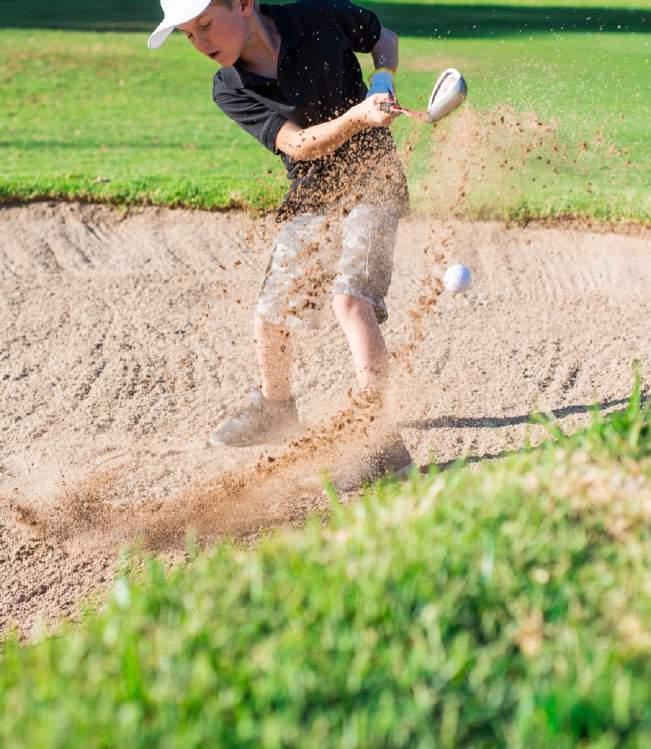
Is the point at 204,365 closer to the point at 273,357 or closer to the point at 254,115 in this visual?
the point at 273,357

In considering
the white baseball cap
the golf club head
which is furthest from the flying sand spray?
the white baseball cap

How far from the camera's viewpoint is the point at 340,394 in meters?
4.99

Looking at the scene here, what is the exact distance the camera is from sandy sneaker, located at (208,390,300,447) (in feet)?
14.8

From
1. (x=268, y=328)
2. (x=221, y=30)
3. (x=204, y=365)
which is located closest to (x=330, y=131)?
(x=221, y=30)

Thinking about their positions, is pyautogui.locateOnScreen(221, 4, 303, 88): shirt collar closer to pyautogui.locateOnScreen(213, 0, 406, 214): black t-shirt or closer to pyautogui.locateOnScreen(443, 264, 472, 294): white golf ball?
pyautogui.locateOnScreen(213, 0, 406, 214): black t-shirt

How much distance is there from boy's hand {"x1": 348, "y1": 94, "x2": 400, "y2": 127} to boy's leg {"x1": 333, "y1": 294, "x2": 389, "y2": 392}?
0.65 metres

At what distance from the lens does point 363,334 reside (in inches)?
163

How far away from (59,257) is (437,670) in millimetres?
4971

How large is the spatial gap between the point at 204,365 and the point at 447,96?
1.98 m

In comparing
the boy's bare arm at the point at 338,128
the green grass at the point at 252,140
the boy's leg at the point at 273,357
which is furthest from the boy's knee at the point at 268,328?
the green grass at the point at 252,140

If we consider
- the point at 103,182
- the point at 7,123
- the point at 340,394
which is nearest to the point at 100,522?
the point at 340,394

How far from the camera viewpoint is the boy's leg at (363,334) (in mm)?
4152

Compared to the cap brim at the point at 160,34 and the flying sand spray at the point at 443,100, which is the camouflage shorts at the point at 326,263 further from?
the cap brim at the point at 160,34

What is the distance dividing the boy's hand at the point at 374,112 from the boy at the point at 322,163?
162 millimetres
